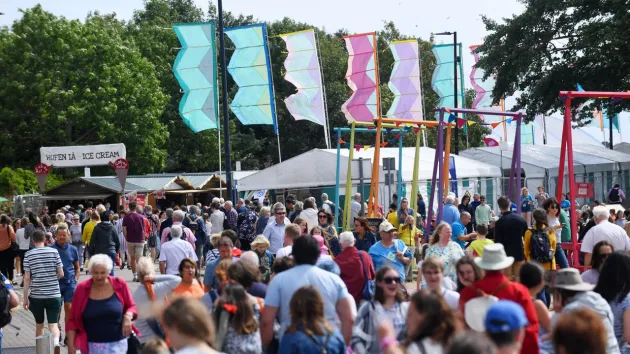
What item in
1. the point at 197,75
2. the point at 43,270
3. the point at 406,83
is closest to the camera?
the point at 43,270

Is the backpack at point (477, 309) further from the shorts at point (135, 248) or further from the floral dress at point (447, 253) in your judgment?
the shorts at point (135, 248)

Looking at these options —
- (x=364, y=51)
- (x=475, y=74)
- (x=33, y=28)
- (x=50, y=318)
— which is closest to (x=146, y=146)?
(x=33, y=28)

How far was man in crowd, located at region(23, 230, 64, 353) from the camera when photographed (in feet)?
38.1

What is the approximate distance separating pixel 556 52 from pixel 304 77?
35.7 feet

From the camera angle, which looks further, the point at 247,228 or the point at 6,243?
the point at 6,243

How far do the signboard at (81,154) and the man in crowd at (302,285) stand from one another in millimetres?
42724

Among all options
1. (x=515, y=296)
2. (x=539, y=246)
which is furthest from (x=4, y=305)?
(x=539, y=246)

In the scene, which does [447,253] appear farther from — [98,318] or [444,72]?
[444,72]

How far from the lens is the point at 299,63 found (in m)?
38.4

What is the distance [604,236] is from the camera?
12359mm

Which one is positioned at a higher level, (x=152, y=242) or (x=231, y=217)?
(x=231, y=217)

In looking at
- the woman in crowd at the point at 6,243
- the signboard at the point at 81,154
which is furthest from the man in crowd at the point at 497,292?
the signboard at the point at 81,154

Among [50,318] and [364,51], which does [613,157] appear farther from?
[50,318]

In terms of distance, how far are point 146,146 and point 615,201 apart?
2985 centimetres
